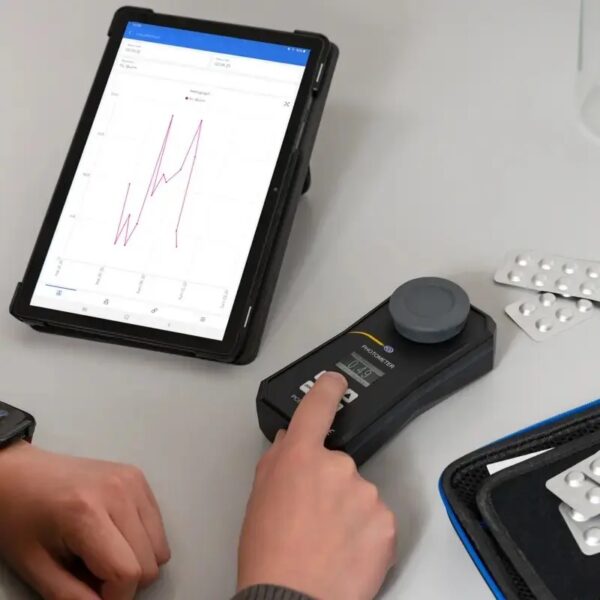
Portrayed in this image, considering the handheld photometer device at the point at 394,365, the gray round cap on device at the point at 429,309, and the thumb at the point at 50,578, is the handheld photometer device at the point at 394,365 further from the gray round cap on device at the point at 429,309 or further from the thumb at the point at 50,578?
the thumb at the point at 50,578

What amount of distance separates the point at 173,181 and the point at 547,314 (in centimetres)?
34

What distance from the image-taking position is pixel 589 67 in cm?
94

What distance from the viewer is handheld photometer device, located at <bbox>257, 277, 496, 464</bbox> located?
2.23ft

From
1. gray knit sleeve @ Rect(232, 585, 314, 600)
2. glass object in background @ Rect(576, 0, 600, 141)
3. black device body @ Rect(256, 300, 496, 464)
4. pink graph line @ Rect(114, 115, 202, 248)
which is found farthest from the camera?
glass object in background @ Rect(576, 0, 600, 141)

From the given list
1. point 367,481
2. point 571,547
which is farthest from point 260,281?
point 571,547

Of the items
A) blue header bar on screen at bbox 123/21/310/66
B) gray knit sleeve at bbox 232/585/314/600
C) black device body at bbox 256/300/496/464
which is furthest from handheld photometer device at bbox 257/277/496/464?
blue header bar on screen at bbox 123/21/310/66

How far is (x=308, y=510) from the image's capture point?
613 millimetres

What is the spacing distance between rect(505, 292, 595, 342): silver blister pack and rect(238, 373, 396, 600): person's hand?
0.63 ft

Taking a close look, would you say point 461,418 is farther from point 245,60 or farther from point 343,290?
point 245,60

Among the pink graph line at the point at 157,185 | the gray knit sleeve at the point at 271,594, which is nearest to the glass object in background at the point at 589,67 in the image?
the pink graph line at the point at 157,185

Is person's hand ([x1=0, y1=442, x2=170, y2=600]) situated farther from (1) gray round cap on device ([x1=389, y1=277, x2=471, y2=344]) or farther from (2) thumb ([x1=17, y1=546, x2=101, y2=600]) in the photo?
(1) gray round cap on device ([x1=389, y1=277, x2=471, y2=344])

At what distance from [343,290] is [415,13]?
396 millimetres

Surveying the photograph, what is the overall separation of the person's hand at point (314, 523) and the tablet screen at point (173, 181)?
0.15 m

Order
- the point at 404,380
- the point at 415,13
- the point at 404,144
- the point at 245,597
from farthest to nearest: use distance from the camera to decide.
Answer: the point at 415,13 → the point at 404,144 → the point at 404,380 → the point at 245,597
